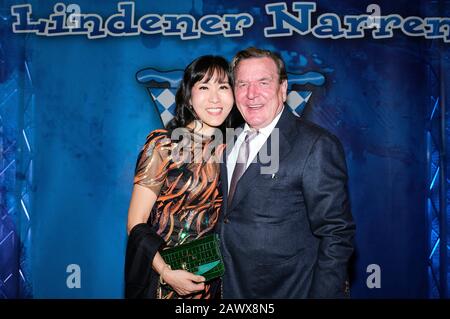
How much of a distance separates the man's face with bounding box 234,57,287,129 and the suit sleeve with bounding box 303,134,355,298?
0.32 metres

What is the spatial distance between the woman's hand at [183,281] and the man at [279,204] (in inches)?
5.3

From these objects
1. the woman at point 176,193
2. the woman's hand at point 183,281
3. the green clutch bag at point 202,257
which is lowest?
the woman's hand at point 183,281

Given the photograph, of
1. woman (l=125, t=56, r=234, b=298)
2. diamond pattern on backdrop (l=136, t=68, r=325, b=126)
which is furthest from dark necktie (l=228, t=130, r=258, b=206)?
diamond pattern on backdrop (l=136, t=68, r=325, b=126)

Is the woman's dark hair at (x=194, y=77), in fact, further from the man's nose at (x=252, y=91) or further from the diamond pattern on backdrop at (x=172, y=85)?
the diamond pattern on backdrop at (x=172, y=85)

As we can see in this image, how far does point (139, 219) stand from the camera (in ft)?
7.18

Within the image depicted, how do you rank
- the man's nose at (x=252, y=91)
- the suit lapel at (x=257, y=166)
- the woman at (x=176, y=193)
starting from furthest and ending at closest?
the woman at (x=176, y=193) → the man's nose at (x=252, y=91) → the suit lapel at (x=257, y=166)

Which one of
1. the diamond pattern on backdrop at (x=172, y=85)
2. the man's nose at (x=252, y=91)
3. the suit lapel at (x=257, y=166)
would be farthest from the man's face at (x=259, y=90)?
the diamond pattern on backdrop at (x=172, y=85)

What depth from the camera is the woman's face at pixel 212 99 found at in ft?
7.49

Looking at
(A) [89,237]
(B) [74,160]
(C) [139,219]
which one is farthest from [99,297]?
(C) [139,219]

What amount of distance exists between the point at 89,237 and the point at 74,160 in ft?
1.97

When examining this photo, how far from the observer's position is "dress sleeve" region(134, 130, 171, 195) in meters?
2.20

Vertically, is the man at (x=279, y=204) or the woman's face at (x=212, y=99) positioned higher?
the woman's face at (x=212, y=99)

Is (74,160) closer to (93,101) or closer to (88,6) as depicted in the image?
(93,101)

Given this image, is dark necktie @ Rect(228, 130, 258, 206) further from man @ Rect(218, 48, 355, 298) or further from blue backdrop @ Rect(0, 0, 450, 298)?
blue backdrop @ Rect(0, 0, 450, 298)
